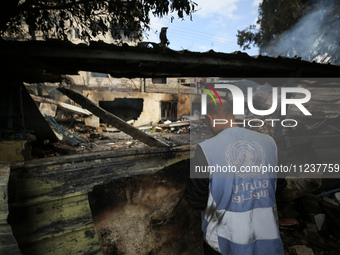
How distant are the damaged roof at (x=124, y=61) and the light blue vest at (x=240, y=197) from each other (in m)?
1.80

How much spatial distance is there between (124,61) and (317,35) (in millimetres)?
18268

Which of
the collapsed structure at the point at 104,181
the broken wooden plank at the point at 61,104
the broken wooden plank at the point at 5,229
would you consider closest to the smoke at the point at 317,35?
the collapsed structure at the point at 104,181

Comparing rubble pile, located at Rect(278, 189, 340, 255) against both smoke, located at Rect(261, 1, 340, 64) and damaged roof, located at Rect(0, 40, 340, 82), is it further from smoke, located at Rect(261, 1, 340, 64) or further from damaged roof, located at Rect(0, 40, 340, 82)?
smoke, located at Rect(261, 1, 340, 64)

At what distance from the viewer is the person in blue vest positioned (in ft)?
5.33

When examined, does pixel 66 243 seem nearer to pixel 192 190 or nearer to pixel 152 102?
pixel 192 190

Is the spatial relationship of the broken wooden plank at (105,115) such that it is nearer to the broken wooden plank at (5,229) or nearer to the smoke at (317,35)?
the broken wooden plank at (5,229)

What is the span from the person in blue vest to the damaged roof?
1771 mm

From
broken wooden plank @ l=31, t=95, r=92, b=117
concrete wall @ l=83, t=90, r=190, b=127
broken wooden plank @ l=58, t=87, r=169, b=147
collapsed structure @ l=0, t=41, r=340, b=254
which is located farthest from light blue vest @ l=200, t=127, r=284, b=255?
concrete wall @ l=83, t=90, r=190, b=127

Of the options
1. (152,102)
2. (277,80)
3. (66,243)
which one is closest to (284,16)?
(152,102)

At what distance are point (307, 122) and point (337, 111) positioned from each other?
1.28 metres

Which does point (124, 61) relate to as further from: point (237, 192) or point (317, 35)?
point (317, 35)

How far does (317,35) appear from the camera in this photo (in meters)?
14.1

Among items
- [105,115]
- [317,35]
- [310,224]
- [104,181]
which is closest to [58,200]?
[104,181]

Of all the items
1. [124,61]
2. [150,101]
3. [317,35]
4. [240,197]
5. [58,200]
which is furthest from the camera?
[150,101]
